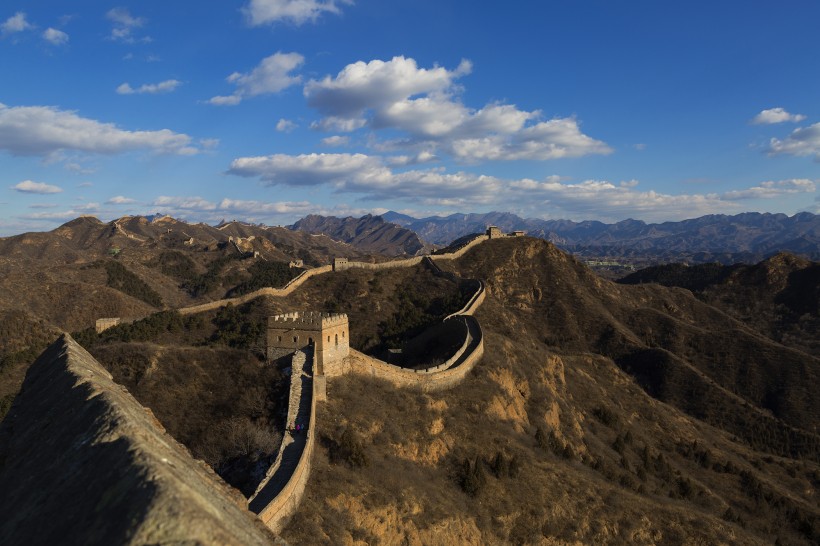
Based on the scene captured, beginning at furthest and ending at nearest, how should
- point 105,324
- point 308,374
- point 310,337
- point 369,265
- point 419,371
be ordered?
point 369,265 < point 105,324 < point 419,371 < point 310,337 < point 308,374

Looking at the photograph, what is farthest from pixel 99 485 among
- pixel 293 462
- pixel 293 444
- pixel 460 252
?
pixel 460 252

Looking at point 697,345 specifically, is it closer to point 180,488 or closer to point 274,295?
point 274,295

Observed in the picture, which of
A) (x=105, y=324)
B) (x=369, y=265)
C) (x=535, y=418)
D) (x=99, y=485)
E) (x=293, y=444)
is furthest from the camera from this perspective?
(x=369, y=265)

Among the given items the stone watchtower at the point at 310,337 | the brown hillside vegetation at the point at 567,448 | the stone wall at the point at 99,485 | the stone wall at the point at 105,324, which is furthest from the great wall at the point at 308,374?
the stone wall at the point at 105,324

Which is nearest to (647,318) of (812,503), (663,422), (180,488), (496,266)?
(496,266)

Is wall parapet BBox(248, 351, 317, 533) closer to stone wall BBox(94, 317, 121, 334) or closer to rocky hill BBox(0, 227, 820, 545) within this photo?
rocky hill BBox(0, 227, 820, 545)

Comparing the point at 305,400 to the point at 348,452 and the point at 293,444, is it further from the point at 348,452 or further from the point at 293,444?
the point at 348,452
